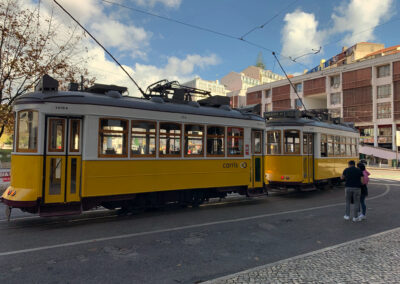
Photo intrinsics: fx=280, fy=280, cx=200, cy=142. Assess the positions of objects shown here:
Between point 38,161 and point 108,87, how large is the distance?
2605 millimetres

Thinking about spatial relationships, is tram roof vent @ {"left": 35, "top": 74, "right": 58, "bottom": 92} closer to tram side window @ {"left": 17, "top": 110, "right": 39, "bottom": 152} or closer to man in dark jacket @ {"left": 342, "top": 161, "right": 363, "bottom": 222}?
tram side window @ {"left": 17, "top": 110, "right": 39, "bottom": 152}

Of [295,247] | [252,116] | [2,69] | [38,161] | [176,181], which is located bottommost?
[295,247]

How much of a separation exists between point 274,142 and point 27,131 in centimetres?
899

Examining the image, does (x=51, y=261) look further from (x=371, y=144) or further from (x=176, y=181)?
(x=371, y=144)

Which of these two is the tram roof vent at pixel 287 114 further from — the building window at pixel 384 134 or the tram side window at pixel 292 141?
the building window at pixel 384 134

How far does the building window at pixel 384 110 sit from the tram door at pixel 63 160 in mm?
44510

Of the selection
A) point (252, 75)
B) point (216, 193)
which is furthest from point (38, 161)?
point (252, 75)

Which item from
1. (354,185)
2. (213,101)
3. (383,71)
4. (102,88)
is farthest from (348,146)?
(383,71)

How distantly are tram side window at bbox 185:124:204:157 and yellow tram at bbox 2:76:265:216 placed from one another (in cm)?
3

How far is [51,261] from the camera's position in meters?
4.47

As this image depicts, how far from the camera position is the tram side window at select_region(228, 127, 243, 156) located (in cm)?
917

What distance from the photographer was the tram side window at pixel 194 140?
27.0ft

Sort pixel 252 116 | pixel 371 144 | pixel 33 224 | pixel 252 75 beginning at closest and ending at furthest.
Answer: pixel 33 224 < pixel 252 116 < pixel 371 144 < pixel 252 75

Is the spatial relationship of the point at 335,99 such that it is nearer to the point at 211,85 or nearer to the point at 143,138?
the point at 143,138
